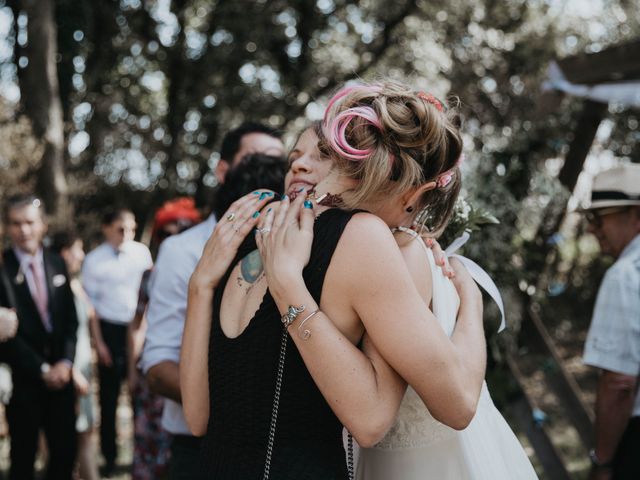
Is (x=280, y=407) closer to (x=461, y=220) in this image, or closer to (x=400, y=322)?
(x=400, y=322)

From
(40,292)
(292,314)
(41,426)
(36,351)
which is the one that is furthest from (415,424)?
(41,426)

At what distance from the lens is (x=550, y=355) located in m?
4.69

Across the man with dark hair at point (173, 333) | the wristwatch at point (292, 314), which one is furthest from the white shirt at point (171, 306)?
the wristwatch at point (292, 314)

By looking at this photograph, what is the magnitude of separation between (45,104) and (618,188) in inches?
Result: 351

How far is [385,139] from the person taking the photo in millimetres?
1704

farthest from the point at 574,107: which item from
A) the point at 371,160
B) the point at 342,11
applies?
the point at 342,11

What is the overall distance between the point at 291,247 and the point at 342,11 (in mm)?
13140

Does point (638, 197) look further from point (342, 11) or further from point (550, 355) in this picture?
point (342, 11)

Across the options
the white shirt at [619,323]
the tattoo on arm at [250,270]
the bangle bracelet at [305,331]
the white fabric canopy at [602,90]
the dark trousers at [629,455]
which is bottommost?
the dark trousers at [629,455]

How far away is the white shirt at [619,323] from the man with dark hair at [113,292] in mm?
4886

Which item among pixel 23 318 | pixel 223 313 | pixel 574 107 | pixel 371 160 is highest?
pixel 371 160

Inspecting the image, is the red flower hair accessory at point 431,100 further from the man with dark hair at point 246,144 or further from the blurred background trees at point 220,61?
the blurred background trees at point 220,61

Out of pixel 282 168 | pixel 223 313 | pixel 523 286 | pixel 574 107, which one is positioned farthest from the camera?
pixel 574 107

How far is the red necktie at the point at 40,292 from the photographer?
505 centimetres
